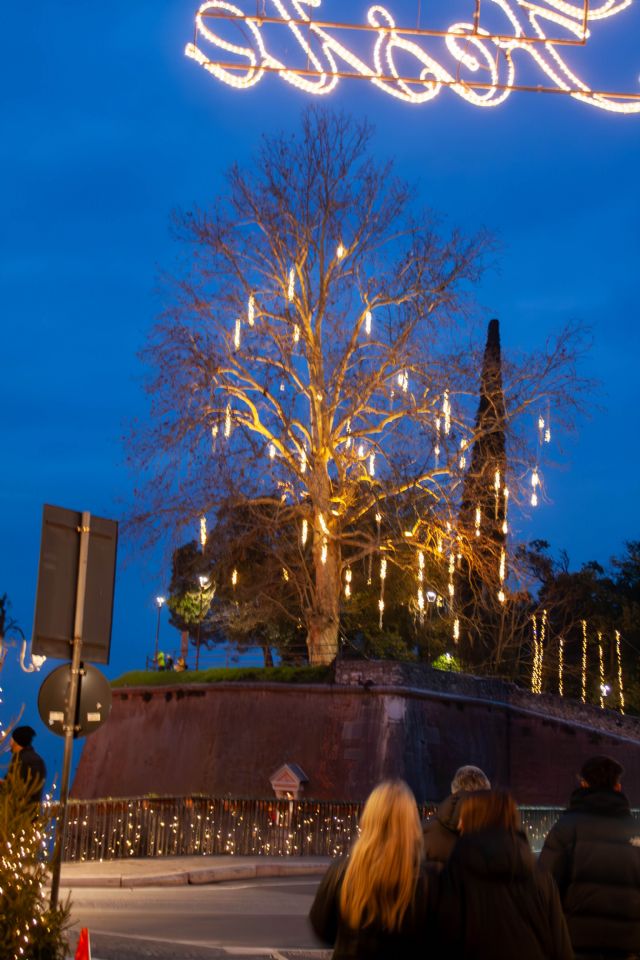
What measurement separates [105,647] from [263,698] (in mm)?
24874

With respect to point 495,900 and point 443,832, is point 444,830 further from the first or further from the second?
point 495,900

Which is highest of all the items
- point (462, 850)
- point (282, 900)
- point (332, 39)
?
point (332, 39)

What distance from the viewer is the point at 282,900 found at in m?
17.5

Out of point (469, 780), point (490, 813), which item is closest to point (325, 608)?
point (469, 780)

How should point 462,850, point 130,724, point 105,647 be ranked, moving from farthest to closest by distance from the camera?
point 130,724
point 105,647
point 462,850

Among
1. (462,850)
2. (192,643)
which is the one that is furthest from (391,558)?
(462,850)

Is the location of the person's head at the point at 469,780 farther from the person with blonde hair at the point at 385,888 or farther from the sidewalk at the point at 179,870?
the sidewalk at the point at 179,870

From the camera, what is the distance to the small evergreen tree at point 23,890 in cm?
789

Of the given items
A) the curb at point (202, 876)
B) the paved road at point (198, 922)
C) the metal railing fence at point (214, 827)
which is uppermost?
the metal railing fence at point (214, 827)

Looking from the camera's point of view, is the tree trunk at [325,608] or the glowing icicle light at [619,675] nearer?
the tree trunk at [325,608]

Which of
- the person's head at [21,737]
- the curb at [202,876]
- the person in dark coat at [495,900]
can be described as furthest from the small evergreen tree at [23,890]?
the curb at [202,876]

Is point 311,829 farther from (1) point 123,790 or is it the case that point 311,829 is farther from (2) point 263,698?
(1) point 123,790

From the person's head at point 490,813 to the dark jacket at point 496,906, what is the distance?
0.10ft

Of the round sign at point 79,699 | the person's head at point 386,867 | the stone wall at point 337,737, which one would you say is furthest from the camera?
the stone wall at point 337,737
